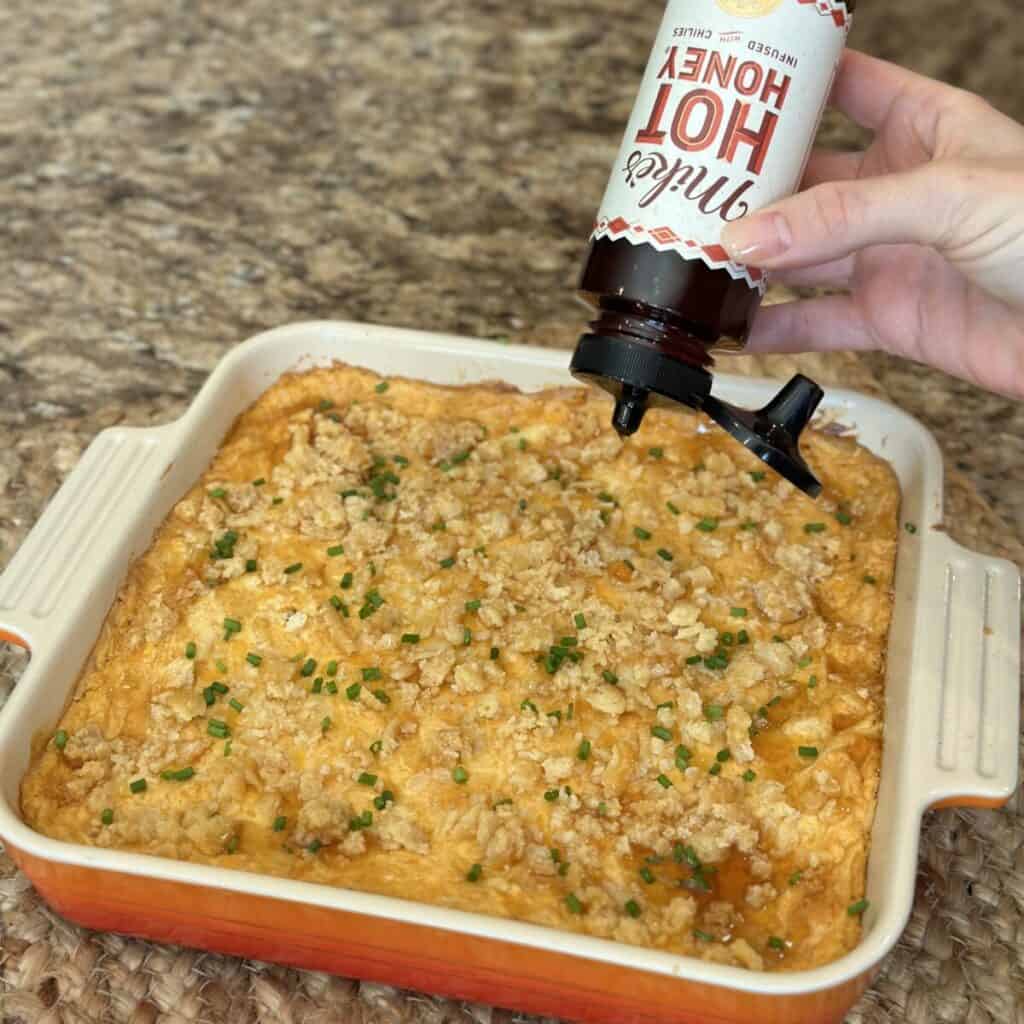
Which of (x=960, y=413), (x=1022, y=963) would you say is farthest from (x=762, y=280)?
(x=960, y=413)

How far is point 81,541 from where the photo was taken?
154cm

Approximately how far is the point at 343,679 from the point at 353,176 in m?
1.48

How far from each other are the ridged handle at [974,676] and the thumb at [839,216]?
1.52 feet

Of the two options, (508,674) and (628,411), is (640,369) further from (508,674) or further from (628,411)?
(508,674)

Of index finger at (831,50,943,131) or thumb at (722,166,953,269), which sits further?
index finger at (831,50,943,131)

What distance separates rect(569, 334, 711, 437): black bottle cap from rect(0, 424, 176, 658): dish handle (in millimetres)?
619

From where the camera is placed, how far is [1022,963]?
1401mm

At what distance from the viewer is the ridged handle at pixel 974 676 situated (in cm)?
130

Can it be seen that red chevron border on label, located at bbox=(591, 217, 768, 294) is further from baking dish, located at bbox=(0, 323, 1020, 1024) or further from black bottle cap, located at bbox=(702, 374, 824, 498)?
baking dish, located at bbox=(0, 323, 1020, 1024)

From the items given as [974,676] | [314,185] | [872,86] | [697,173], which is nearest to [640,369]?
[697,173]

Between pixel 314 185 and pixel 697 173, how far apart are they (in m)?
1.50

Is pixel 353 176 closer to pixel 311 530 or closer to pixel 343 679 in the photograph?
pixel 311 530

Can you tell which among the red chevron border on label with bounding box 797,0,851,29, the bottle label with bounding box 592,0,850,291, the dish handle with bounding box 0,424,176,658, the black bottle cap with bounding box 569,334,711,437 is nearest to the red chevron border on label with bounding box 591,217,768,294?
the bottle label with bounding box 592,0,850,291

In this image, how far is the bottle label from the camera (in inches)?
50.1
